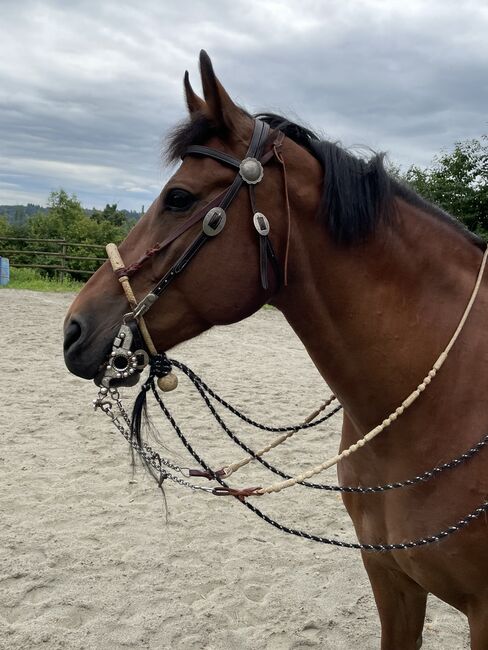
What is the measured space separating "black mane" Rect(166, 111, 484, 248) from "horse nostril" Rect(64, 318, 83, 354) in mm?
676

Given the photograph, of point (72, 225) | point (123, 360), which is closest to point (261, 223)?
point (123, 360)

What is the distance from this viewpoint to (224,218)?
1.76 m

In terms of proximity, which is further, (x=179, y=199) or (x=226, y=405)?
(x=226, y=405)

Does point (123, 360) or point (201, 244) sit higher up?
point (201, 244)

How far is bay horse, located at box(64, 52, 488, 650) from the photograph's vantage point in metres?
1.81

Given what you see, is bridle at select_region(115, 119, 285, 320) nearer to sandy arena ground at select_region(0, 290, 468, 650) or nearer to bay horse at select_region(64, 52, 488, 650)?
bay horse at select_region(64, 52, 488, 650)

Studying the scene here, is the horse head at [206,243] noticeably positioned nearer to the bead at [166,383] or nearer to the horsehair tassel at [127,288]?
the horsehair tassel at [127,288]

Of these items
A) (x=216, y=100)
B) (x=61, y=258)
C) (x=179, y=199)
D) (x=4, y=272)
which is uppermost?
(x=216, y=100)

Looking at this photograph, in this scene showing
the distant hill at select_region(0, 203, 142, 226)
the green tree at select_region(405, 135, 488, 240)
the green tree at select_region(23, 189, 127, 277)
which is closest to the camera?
the green tree at select_region(405, 135, 488, 240)

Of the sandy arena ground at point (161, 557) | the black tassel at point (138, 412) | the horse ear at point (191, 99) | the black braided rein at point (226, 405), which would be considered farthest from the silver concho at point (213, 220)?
the sandy arena ground at point (161, 557)

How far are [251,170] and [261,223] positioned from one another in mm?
177

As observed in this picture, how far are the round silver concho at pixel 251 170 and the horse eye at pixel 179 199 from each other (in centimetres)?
19

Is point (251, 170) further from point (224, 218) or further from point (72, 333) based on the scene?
point (72, 333)

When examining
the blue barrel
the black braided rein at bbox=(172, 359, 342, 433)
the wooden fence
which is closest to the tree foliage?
the wooden fence
